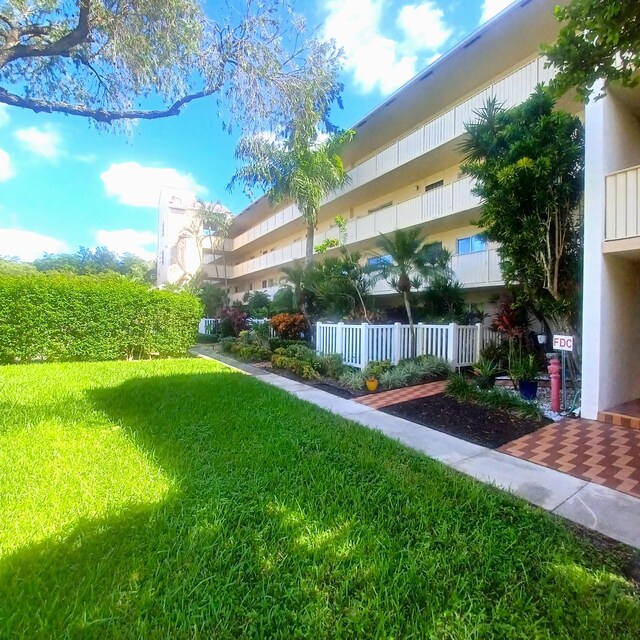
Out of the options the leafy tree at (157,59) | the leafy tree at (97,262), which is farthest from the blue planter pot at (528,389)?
the leafy tree at (97,262)

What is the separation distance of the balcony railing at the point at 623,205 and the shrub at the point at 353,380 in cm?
517

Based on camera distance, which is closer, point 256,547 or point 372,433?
point 256,547

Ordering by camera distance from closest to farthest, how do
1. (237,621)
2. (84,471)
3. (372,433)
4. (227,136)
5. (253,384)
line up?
(237,621) → (84,471) → (372,433) → (253,384) → (227,136)

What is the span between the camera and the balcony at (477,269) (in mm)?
10281

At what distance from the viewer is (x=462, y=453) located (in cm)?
419

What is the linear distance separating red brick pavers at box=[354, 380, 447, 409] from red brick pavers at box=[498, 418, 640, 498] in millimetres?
2291

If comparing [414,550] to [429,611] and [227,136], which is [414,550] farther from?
[227,136]

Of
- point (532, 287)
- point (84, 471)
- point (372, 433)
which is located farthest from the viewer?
point (532, 287)

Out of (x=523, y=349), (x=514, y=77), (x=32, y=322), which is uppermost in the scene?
(x=514, y=77)

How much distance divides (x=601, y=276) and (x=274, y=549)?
616 cm

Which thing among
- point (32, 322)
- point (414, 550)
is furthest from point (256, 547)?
point (32, 322)

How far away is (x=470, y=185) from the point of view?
10.8 meters

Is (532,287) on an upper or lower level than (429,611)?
upper

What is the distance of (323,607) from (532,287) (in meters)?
6.88
